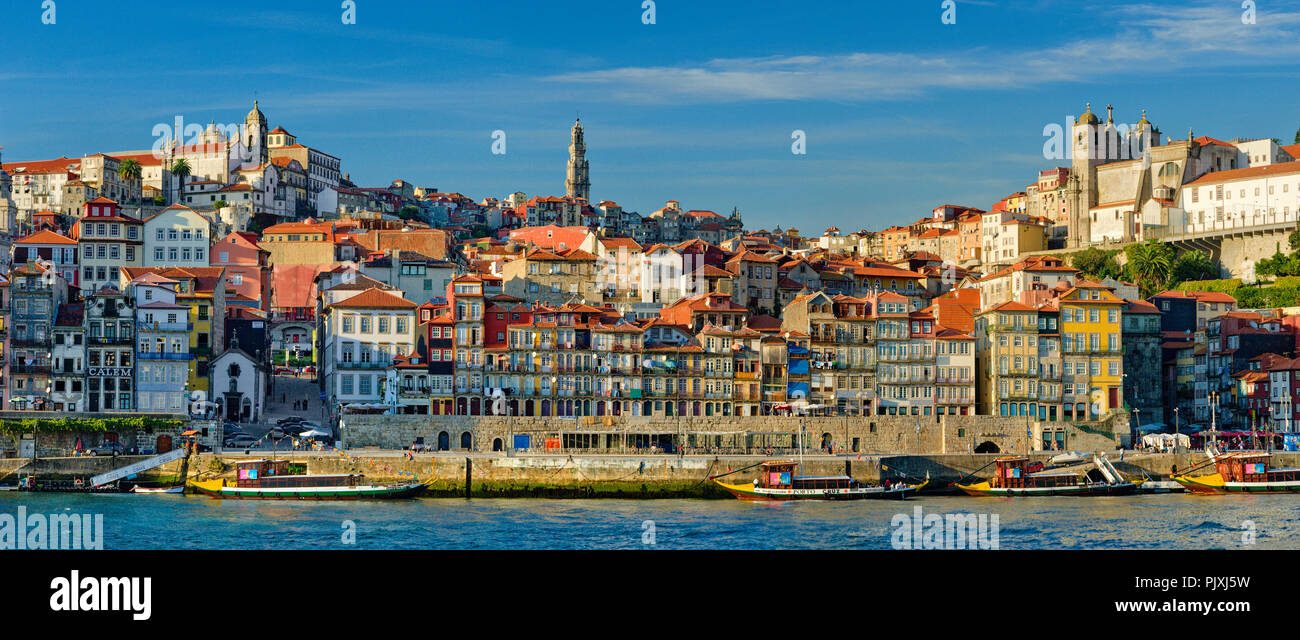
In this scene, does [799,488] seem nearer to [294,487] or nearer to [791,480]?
[791,480]

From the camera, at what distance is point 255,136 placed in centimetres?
14412

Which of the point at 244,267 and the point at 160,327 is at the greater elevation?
the point at 244,267

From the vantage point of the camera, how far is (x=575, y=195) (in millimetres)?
170375

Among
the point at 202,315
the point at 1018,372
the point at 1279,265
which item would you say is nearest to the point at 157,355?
the point at 202,315

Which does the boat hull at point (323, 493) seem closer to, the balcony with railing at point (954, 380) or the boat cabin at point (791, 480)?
the boat cabin at point (791, 480)

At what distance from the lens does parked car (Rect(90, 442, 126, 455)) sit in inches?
2309

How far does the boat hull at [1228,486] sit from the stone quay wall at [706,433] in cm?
765

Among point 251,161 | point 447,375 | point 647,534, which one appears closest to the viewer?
point 647,534

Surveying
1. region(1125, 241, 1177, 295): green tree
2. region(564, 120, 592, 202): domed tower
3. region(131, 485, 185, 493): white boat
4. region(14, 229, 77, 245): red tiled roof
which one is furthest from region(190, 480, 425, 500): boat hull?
region(564, 120, 592, 202): domed tower

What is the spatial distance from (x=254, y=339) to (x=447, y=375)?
14.6m

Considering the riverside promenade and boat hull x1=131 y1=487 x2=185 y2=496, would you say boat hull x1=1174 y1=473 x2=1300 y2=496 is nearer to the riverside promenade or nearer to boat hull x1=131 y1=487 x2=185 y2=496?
the riverside promenade

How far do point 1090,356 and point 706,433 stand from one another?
20876 millimetres
